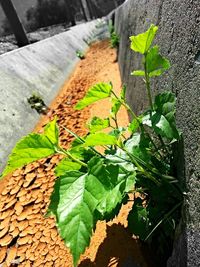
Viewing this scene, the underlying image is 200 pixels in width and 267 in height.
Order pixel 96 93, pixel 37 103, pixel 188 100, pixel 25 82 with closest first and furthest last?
pixel 188 100 < pixel 96 93 < pixel 37 103 < pixel 25 82

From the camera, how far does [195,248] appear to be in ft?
2.87

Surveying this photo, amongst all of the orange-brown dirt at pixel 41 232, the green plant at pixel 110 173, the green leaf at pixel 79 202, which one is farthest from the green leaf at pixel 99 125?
the green leaf at pixel 79 202

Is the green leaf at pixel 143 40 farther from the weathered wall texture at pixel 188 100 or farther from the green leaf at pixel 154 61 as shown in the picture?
the weathered wall texture at pixel 188 100

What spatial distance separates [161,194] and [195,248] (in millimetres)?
293

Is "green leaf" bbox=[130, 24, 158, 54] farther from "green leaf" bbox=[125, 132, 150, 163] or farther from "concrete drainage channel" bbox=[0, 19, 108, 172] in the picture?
"concrete drainage channel" bbox=[0, 19, 108, 172]

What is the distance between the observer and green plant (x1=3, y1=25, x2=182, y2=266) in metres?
0.77

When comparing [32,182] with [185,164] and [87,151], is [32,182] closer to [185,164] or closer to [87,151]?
[87,151]

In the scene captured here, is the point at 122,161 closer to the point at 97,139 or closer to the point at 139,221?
the point at 97,139

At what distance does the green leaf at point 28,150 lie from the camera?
83 cm

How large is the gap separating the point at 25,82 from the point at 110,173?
11.0ft

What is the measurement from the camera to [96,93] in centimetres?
114

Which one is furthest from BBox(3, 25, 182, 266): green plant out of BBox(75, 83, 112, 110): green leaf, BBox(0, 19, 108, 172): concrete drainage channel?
BBox(0, 19, 108, 172): concrete drainage channel

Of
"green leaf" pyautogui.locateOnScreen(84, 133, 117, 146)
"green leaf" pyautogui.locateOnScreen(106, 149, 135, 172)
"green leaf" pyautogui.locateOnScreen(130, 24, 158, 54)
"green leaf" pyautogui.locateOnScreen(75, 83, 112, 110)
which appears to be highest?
"green leaf" pyautogui.locateOnScreen(130, 24, 158, 54)

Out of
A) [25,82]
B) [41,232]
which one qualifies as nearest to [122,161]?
[41,232]
